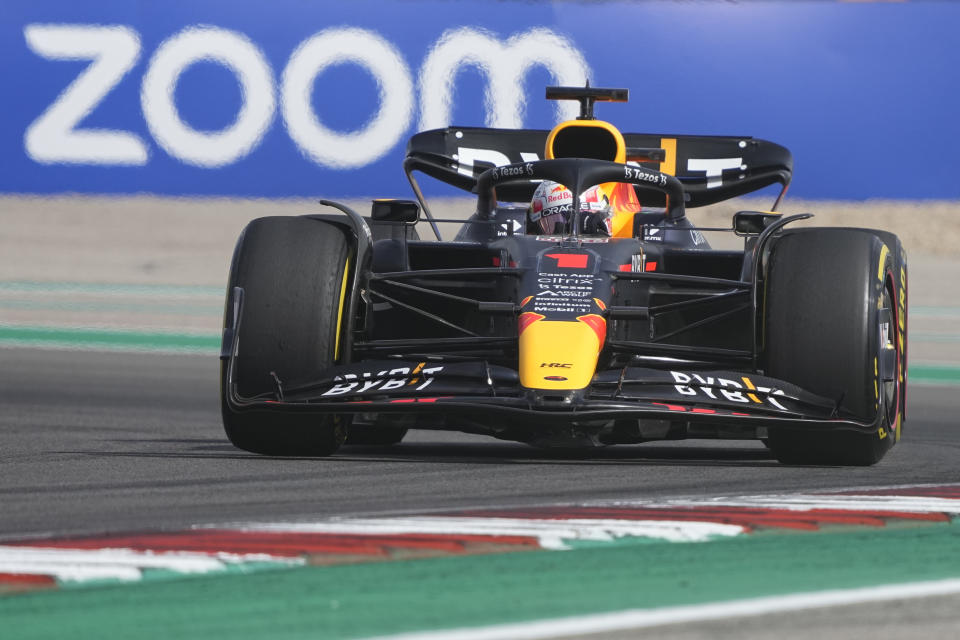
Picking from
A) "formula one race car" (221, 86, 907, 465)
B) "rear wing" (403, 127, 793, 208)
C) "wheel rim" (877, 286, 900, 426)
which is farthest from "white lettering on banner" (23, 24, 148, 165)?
"wheel rim" (877, 286, 900, 426)

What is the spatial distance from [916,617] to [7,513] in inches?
127

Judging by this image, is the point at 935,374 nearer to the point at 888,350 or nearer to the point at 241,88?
the point at 888,350

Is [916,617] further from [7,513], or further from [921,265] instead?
[921,265]

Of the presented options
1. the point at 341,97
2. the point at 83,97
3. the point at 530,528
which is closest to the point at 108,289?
the point at 83,97

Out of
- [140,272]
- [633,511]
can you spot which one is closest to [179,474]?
[633,511]

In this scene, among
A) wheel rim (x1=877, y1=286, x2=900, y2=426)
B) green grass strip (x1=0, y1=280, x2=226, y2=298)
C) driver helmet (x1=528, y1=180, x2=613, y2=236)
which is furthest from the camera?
green grass strip (x1=0, y1=280, x2=226, y2=298)

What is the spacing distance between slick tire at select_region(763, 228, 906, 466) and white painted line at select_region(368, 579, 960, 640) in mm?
3594

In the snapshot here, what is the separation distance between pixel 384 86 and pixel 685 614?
19.6 metres

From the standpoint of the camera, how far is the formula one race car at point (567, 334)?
8.19m

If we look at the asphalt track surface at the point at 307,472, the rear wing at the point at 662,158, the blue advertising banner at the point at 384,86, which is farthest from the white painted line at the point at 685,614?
the blue advertising banner at the point at 384,86

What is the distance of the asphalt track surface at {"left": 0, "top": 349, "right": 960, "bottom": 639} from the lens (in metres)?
5.61

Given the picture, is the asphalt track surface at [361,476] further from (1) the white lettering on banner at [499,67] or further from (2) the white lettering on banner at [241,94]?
(2) the white lettering on banner at [241,94]

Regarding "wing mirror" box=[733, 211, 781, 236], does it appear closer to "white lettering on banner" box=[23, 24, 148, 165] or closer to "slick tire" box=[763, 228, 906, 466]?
"slick tire" box=[763, 228, 906, 466]

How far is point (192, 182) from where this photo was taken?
2306 centimetres
